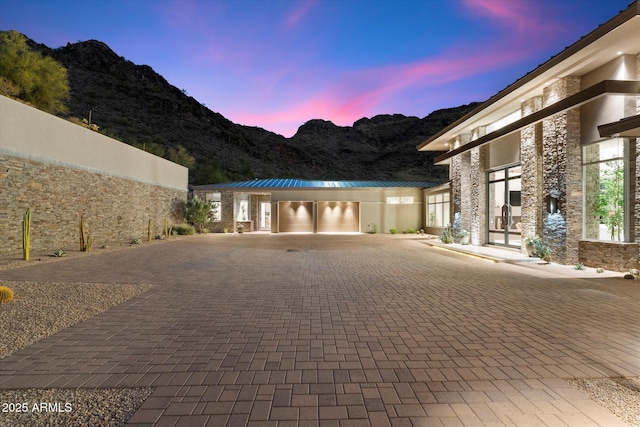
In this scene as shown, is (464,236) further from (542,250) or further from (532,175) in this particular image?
(542,250)

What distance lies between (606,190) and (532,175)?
2.24 m

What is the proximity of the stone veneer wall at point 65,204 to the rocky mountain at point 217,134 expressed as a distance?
19.1 metres

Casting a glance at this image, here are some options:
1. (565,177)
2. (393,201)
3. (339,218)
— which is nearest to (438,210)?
(393,201)

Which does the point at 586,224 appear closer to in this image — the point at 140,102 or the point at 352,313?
the point at 352,313

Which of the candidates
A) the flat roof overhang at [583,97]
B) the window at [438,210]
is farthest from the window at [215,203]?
the flat roof overhang at [583,97]

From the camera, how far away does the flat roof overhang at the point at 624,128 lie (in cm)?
687

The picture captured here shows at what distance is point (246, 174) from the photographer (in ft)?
155

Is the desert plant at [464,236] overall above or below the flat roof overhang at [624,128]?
below

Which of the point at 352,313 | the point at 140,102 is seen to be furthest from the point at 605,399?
the point at 140,102

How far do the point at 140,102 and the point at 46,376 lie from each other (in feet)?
195

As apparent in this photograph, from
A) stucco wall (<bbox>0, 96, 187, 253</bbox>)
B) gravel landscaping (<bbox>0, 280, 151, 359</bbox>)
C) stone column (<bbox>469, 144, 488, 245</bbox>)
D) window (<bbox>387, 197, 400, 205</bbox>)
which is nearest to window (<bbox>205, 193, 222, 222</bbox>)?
stucco wall (<bbox>0, 96, 187, 253</bbox>)

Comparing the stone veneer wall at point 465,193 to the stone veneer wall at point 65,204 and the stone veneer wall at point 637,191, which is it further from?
the stone veneer wall at point 65,204

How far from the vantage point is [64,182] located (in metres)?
12.6

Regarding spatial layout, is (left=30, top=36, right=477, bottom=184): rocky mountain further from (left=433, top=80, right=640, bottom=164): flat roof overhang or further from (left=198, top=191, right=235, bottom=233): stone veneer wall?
(left=433, top=80, right=640, bottom=164): flat roof overhang
